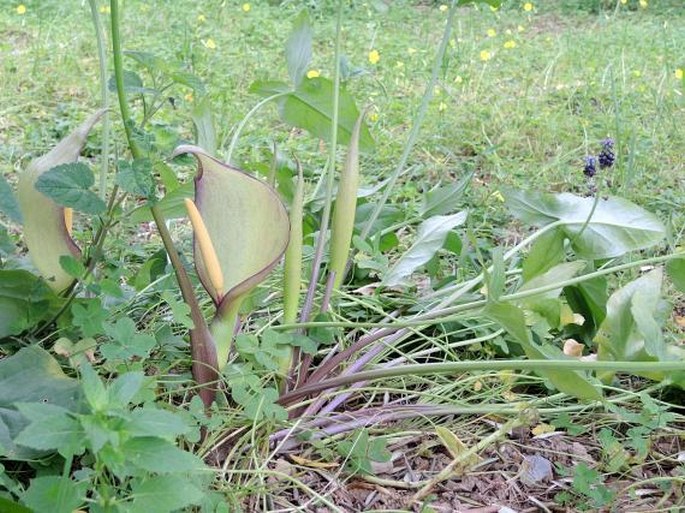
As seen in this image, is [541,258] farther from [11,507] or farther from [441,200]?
[11,507]

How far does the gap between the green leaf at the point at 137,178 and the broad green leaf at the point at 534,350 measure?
0.38m

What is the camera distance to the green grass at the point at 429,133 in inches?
40.6

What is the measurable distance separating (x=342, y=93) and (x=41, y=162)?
413 mm

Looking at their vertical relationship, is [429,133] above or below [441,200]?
below

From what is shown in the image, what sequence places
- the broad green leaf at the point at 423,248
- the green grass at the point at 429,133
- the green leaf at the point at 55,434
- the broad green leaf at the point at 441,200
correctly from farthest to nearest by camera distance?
1. the broad green leaf at the point at 441,200
2. the broad green leaf at the point at 423,248
3. the green grass at the point at 429,133
4. the green leaf at the point at 55,434

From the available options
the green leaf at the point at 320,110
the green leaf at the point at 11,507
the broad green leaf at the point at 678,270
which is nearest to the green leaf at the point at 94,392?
the green leaf at the point at 11,507

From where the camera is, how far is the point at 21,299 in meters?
1.06

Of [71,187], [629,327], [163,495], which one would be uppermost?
[71,187]

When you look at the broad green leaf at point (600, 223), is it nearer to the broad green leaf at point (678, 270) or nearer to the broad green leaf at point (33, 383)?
the broad green leaf at point (678, 270)

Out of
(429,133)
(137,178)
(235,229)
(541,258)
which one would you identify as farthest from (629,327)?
Answer: (429,133)

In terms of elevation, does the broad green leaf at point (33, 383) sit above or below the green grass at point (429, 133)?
above

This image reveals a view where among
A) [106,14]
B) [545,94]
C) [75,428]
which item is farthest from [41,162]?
[106,14]

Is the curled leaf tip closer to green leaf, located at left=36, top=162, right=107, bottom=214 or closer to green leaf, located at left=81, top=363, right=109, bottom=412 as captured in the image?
green leaf, located at left=36, top=162, right=107, bottom=214

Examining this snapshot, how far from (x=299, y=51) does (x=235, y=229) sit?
0.37 metres
